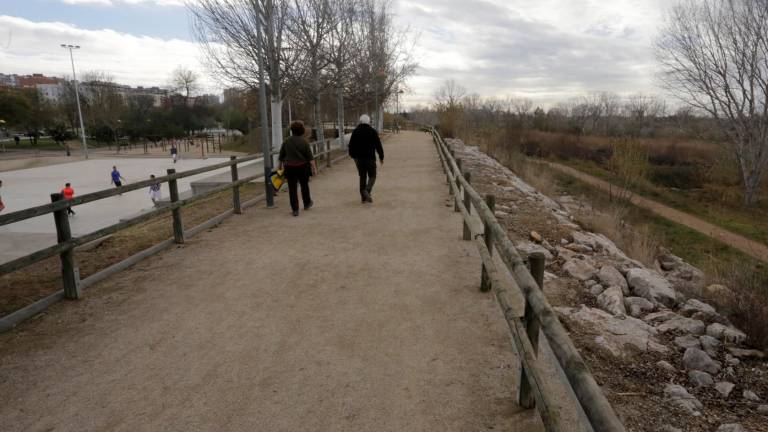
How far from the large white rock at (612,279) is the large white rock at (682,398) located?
2530mm

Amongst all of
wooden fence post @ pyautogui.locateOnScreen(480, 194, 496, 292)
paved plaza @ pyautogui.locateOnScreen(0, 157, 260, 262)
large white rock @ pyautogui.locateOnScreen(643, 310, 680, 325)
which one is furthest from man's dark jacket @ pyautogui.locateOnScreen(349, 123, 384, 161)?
paved plaza @ pyautogui.locateOnScreen(0, 157, 260, 262)

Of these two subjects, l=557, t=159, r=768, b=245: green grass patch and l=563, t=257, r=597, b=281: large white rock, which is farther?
A: l=557, t=159, r=768, b=245: green grass patch

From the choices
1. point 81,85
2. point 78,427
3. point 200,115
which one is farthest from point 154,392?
point 81,85

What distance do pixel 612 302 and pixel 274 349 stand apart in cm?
365

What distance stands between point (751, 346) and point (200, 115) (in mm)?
92280

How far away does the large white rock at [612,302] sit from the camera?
5270 mm

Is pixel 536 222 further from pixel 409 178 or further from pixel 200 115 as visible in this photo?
pixel 200 115

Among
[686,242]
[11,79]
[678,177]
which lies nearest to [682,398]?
[686,242]

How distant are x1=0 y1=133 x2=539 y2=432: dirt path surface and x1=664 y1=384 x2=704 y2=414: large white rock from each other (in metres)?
1.13

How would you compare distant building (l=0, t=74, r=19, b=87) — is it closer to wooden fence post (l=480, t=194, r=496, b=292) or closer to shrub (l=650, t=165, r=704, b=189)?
shrub (l=650, t=165, r=704, b=189)

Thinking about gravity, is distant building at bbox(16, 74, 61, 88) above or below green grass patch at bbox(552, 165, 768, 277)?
above

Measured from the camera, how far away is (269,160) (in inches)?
400

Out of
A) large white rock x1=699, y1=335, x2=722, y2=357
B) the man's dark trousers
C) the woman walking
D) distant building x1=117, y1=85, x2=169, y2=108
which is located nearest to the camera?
large white rock x1=699, y1=335, x2=722, y2=357

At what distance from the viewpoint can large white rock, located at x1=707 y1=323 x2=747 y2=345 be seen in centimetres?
486
